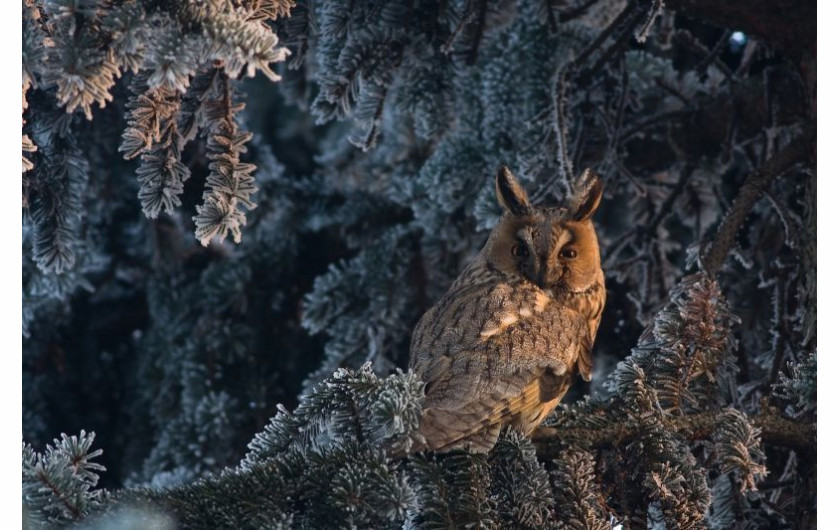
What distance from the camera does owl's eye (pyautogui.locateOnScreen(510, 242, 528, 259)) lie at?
2254 mm

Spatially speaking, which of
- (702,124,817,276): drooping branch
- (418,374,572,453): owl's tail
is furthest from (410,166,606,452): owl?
(702,124,817,276): drooping branch

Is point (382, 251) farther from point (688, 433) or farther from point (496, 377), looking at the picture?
point (688, 433)

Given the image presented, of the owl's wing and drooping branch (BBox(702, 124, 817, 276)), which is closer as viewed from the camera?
the owl's wing

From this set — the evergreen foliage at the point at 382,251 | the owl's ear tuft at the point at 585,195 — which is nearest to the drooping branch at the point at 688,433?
the evergreen foliage at the point at 382,251

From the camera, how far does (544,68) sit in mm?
2617

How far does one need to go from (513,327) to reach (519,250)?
33 centimetres

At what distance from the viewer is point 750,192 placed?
7.38ft

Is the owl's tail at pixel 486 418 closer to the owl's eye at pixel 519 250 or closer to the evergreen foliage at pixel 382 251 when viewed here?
the evergreen foliage at pixel 382 251

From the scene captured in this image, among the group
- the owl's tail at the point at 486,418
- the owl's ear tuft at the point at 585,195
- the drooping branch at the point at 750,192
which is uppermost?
the drooping branch at the point at 750,192

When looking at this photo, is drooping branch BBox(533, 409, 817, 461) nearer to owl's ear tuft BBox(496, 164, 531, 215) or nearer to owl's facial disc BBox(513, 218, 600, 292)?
owl's facial disc BBox(513, 218, 600, 292)

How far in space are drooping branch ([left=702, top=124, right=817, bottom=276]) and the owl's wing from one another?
378mm

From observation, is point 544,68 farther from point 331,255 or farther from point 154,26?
point 154,26

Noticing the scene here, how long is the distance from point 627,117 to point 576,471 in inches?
62.6

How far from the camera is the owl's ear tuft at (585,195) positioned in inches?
89.8
